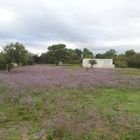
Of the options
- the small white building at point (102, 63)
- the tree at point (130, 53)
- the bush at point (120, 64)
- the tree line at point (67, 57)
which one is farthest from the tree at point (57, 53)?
the tree at point (130, 53)

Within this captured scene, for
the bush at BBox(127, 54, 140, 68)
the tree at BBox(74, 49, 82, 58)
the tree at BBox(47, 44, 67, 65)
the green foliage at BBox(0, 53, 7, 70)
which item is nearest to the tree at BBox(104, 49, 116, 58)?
the tree at BBox(74, 49, 82, 58)

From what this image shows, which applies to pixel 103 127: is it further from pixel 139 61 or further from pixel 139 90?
pixel 139 61

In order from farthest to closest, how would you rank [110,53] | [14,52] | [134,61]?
[110,53]
[134,61]
[14,52]

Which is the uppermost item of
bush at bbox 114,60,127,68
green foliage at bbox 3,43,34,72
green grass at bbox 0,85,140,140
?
green foliage at bbox 3,43,34,72

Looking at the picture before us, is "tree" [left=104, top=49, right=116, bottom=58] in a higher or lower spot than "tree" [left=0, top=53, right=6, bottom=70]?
higher

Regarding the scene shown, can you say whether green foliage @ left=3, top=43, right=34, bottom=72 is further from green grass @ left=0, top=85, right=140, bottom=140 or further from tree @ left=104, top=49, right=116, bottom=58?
tree @ left=104, top=49, right=116, bottom=58

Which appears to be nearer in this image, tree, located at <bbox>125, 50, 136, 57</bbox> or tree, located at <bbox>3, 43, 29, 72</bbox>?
tree, located at <bbox>3, 43, 29, 72</bbox>

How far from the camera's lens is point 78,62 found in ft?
424

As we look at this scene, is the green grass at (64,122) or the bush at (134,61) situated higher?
the bush at (134,61)

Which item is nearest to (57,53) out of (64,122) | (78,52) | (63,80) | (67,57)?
(67,57)

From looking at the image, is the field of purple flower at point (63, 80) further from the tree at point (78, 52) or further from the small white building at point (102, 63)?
the tree at point (78, 52)

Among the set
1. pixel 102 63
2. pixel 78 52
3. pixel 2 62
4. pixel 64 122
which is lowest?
pixel 64 122

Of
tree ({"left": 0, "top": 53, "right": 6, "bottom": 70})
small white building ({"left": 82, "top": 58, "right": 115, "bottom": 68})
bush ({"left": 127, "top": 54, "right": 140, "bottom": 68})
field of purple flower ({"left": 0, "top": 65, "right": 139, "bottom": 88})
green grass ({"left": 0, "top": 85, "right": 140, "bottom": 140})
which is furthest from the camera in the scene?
small white building ({"left": 82, "top": 58, "right": 115, "bottom": 68})

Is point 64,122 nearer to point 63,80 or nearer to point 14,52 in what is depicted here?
point 63,80
